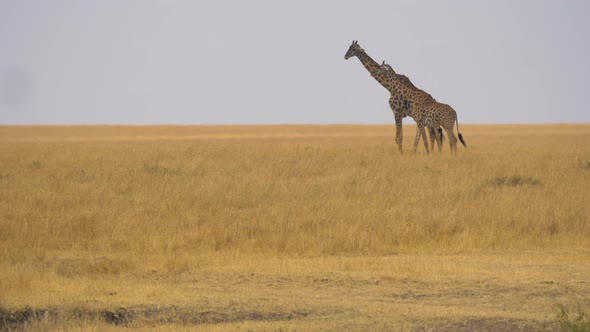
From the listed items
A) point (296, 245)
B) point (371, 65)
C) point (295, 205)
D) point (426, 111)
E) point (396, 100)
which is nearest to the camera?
point (296, 245)

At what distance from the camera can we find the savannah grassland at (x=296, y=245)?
29.6ft

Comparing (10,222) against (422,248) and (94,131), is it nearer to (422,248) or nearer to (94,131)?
(422,248)

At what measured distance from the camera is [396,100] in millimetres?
25219

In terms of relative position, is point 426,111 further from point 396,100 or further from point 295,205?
point 295,205

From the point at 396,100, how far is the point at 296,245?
43.0 ft

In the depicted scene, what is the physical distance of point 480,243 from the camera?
12953 mm

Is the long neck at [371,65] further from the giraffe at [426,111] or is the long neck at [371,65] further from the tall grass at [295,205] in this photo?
the tall grass at [295,205]

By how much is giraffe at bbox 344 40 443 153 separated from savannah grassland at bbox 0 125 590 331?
323 centimetres

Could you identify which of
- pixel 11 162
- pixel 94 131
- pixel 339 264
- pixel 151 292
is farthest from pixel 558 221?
pixel 94 131

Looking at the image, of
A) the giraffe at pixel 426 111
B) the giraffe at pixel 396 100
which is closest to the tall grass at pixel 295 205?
the giraffe at pixel 426 111

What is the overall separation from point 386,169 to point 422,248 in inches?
283

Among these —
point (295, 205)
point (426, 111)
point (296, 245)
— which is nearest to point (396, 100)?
point (426, 111)

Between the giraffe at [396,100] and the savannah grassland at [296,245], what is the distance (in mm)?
3229

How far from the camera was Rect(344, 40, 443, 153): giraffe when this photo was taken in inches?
984
